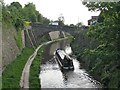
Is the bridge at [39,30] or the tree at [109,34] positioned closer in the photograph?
the tree at [109,34]

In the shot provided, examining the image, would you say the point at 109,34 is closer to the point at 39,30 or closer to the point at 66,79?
the point at 66,79

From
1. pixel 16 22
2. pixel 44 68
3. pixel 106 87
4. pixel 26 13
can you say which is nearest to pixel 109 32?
pixel 106 87

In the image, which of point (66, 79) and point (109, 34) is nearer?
point (109, 34)

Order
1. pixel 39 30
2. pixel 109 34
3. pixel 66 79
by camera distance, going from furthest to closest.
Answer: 1. pixel 39 30
2. pixel 66 79
3. pixel 109 34

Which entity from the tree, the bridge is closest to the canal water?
the tree

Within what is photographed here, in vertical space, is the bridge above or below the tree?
below

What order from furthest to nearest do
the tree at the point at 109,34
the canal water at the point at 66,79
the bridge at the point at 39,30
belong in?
the bridge at the point at 39,30, the canal water at the point at 66,79, the tree at the point at 109,34

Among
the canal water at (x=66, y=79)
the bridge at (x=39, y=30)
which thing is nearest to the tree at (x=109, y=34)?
the canal water at (x=66, y=79)

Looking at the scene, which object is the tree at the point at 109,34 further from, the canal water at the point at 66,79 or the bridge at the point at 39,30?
the bridge at the point at 39,30

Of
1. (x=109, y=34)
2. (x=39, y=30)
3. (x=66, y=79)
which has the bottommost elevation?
(x=66, y=79)

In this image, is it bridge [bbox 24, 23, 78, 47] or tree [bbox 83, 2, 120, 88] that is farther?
bridge [bbox 24, 23, 78, 47]

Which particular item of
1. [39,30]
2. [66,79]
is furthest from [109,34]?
[39,30]

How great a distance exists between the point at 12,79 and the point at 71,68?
412 inches

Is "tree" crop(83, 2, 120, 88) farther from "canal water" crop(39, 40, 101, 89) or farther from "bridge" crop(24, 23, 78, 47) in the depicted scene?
"bridge" crop(24, 23, 78, 47)
